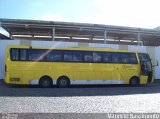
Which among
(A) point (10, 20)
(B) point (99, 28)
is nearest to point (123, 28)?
(B) point (99, 28)

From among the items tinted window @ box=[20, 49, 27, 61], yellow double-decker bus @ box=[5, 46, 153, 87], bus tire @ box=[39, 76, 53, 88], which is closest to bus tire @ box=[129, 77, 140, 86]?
yellow double-decker bus @ box=[5, 46, 153, 87]

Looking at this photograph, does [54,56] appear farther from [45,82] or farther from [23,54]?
[23,54]

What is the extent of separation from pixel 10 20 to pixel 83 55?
886 cm

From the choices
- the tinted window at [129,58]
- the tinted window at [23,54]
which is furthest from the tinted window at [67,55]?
the tinted window at [129,58]

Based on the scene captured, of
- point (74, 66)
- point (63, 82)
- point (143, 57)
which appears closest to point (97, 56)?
point (74, 66)

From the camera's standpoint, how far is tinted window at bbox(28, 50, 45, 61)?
1988cm

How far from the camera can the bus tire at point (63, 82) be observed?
20.7 meters

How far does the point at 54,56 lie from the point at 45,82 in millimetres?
1840

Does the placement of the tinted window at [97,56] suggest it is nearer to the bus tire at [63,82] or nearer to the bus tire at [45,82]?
the bus tire at [63,82]

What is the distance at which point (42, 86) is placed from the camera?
20.2 meters

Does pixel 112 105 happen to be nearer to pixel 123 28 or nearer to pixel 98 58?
pixel 98 58

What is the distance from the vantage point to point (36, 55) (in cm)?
2000

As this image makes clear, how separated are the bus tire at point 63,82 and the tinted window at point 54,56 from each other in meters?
1.37

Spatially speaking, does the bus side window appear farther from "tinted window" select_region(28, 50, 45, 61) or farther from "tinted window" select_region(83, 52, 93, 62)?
"tinted window" select_region(28, 50, 45, 61)
